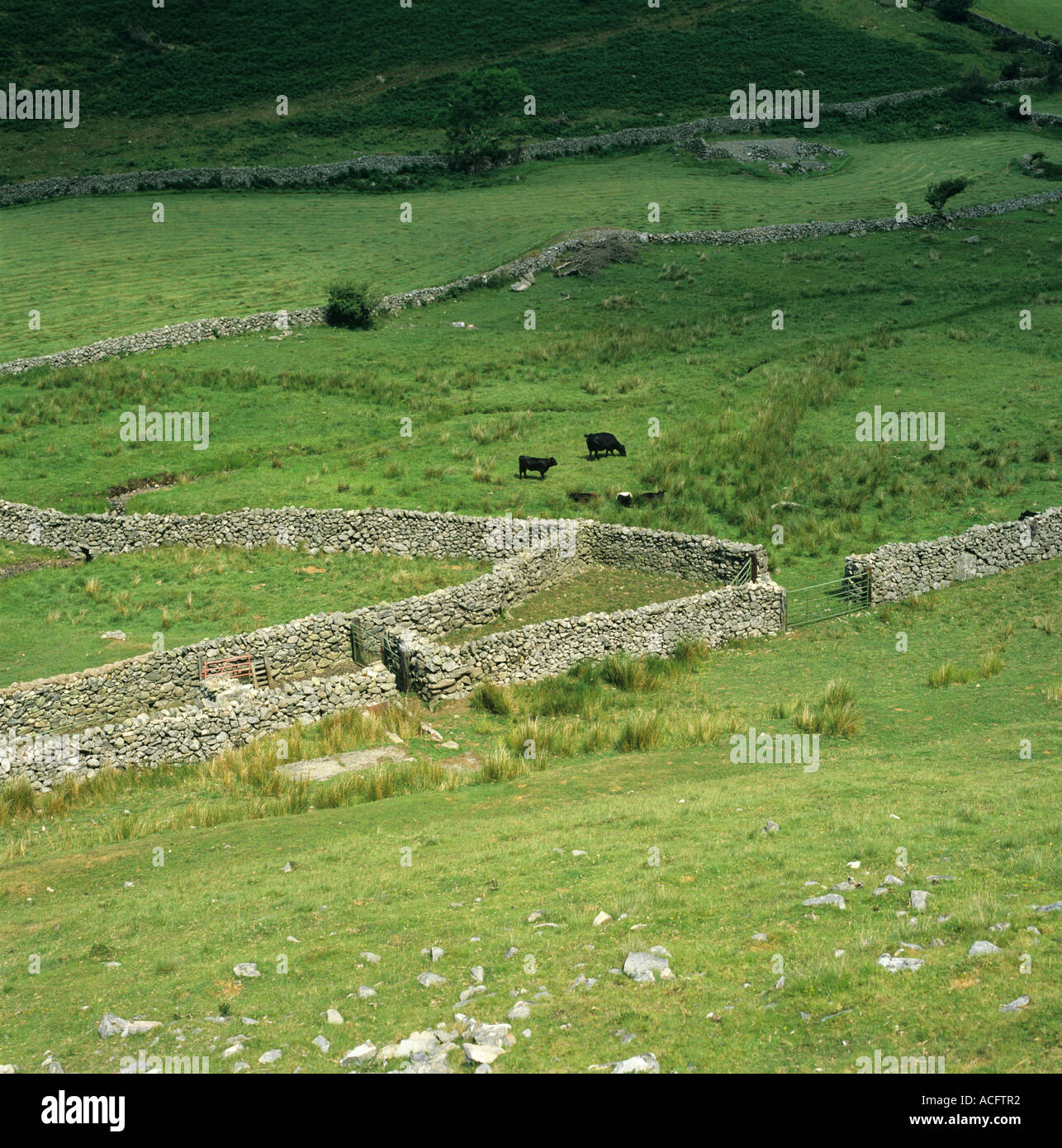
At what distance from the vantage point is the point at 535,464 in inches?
1547

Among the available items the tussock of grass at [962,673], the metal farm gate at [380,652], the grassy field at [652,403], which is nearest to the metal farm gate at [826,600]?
the grassy field at [652,403]

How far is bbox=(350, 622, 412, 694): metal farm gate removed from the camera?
25312 mm

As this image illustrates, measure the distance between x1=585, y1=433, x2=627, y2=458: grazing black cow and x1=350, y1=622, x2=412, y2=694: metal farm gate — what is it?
52.5 ft

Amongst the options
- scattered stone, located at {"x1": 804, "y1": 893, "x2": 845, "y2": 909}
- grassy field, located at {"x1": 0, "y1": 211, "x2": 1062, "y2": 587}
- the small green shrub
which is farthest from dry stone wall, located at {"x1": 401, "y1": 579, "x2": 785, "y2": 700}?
the small green shrub

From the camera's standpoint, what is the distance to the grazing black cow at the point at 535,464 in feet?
128

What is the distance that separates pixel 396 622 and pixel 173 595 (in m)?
7.38

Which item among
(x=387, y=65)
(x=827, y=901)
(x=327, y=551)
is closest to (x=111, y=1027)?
(x=827, y=901)

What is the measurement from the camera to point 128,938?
14.7 metres

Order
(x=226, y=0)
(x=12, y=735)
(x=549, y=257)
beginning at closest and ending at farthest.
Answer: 1. (x=12, y=735)
2. (x=549, y=257)
3. (x=226, y=0)

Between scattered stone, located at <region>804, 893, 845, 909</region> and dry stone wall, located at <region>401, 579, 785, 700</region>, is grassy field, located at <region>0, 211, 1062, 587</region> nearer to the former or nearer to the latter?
dry stone wall, located at <region>401, 579, 785, 700</region>

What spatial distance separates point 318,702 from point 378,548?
1139cm

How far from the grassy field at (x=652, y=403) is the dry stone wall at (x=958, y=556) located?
79.4 inches
